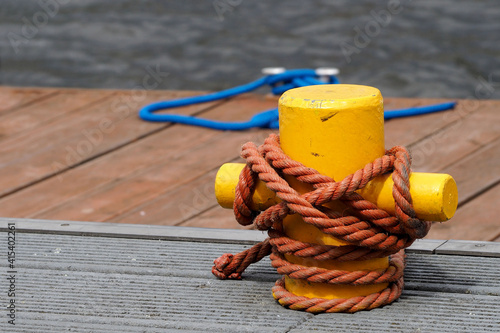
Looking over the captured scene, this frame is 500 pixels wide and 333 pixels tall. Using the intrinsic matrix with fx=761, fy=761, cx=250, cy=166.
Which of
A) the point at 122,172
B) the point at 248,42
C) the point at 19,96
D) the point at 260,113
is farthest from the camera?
the point at 248,42

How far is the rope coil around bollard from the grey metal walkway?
4 cm

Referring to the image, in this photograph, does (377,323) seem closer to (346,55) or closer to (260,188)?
(260,188)

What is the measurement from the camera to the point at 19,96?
4211 mm

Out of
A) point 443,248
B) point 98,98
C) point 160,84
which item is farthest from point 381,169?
point 160,84

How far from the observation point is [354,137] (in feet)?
5.51

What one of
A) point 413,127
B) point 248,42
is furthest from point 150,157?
point 248,42

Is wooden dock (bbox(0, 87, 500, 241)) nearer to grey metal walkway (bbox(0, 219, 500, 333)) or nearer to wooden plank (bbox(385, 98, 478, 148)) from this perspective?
wooden plank (bbox(385, 98, 478, 148))

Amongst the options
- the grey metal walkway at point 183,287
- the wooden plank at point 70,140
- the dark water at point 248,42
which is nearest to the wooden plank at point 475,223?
the grey metal walkway at point 183,287

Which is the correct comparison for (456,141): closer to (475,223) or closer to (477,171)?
(477,171)

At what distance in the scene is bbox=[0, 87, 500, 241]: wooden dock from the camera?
2.70 m

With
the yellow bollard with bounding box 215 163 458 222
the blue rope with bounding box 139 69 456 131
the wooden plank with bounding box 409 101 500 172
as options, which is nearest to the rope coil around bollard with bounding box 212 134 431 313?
the yellow bollard with bounding box 215 163 458 222

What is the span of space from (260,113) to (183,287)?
180 cm

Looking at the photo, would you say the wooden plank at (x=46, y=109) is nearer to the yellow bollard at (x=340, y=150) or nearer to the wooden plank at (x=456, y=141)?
the wooden plank at (x=456, y=141)

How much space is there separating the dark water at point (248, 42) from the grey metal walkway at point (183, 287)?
444 centimetres
